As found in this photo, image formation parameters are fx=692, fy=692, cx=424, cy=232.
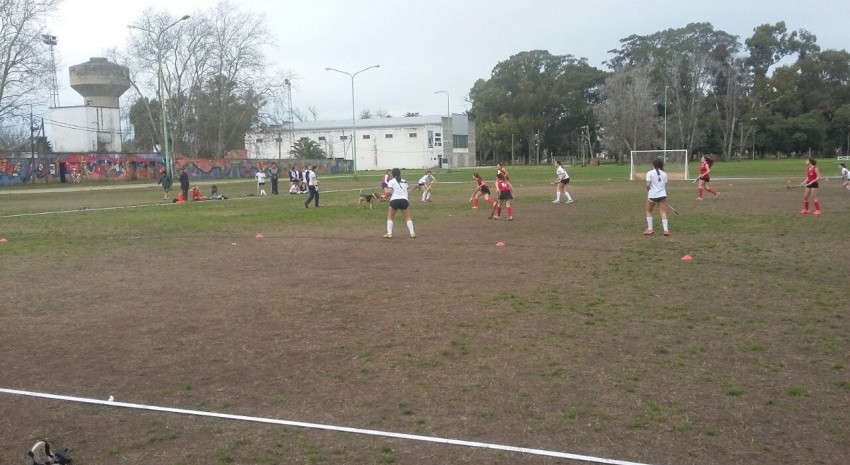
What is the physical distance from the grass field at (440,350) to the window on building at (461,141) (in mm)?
106997

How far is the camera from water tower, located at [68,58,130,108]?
76625 mm

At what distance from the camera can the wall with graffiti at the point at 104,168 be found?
5491cm

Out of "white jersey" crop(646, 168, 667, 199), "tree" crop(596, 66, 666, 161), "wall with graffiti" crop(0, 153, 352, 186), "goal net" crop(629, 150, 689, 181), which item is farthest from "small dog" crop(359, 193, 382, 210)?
"tree" crop(596, 66, 666, 161)

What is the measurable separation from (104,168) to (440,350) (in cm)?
6297

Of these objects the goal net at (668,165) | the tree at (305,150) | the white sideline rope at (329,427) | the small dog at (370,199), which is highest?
the tree at (305,150)

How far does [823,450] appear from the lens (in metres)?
4.54

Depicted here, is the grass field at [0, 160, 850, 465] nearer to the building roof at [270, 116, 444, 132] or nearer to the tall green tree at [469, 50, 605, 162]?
the tall green tree at [469, 50, 605, 162]

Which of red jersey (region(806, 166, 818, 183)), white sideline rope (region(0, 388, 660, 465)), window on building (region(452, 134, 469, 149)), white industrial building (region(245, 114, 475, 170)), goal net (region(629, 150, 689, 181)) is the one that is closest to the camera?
white sideline rope (region(0, 388, 660, 465))

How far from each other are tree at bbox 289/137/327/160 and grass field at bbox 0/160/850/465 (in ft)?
301

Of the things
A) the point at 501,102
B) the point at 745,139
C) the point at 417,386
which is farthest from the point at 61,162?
the point at 745,139

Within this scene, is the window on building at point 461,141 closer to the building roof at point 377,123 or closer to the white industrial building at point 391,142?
the white industrial building at point 391,142

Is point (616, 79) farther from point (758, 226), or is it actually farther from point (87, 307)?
point (87, 307)

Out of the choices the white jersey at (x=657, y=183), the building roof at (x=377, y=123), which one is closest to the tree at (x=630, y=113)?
the building roof at (x=377, y=123)

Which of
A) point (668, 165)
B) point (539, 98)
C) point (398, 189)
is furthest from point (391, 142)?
point (398, 189)
